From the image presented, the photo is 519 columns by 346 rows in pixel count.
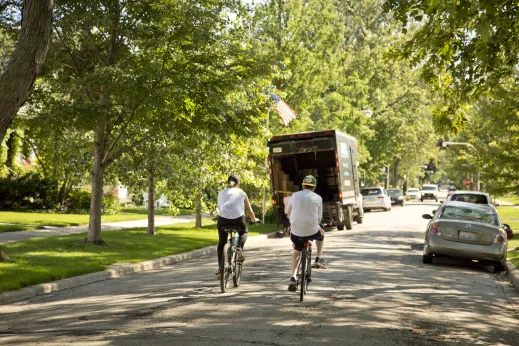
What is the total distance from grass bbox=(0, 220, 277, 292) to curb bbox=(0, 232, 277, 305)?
0.78 ft

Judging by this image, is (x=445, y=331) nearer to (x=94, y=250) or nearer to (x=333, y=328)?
(x=333, y=328)

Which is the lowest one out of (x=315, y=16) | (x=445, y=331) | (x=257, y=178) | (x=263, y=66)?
(x=445, y=331)

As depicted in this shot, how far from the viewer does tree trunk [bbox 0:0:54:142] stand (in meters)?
9.99

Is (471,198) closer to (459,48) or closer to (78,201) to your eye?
(459,48)

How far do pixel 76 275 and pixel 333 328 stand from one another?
21.4 feet

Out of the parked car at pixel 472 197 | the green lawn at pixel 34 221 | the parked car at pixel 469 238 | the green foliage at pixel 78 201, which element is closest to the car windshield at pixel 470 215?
the parked car at pixel 469 238

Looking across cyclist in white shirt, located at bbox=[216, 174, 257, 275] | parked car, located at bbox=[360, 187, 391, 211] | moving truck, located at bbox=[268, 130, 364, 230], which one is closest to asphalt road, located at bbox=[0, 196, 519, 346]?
cyclist in white shirt, located at bbox=[216, 174, 257, 275]

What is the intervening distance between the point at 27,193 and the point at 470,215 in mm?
24139

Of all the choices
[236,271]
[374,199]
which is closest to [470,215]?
[236,271]

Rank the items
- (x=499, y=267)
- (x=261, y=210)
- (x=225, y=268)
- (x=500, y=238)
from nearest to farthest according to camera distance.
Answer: (x=225, y=268)
(x=500, y=238)
(x=499, y=267)
(x=261, y=210)

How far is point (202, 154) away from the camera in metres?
21.6

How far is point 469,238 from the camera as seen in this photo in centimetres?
1509

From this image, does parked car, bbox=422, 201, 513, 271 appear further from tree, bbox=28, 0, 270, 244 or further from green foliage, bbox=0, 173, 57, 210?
green foliage, bbox=0, 173, 57, 210

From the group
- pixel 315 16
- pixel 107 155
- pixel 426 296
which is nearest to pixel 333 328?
pixel 426 296
